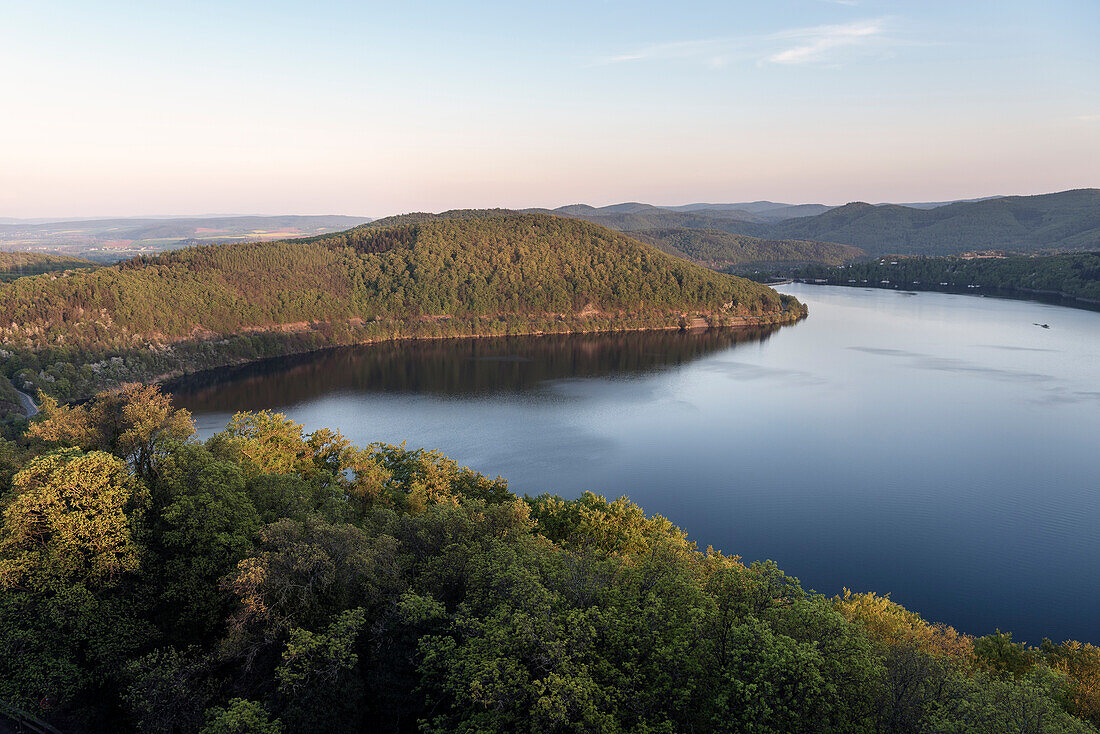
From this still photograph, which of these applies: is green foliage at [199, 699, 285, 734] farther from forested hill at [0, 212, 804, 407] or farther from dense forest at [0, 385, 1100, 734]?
forested hill at [0, 212, 804, 407]

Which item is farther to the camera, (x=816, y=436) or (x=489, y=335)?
(x=489, y=335)

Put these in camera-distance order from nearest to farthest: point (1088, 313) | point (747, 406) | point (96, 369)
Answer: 1. point (747, 406)
2. point (96, 369)
3. point (1088, 313)

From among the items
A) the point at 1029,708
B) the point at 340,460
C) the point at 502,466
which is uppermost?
the point at 1029,708

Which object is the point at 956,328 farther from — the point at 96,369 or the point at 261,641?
the point at 96,369

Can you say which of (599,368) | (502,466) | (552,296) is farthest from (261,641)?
(552,296)

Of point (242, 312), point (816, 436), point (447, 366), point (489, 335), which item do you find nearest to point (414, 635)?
point (816, 436)

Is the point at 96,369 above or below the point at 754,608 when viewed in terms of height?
below

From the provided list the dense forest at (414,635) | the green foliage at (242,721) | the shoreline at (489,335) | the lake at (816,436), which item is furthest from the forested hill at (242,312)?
the green foliage at (242,721)

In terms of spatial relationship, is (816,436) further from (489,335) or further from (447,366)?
(489,335)
